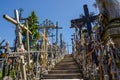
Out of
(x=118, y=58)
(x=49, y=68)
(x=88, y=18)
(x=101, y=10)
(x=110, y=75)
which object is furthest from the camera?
(x=49, y=68)

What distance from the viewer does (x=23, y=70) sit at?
9422mm

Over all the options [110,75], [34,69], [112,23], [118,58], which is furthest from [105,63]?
[34,69]

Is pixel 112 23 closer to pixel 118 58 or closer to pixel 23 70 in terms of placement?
pixel 118 58

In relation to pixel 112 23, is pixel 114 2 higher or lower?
higher

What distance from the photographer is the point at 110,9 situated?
3.71 meters

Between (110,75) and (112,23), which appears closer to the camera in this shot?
(112,23)

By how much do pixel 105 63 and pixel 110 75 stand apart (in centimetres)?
29

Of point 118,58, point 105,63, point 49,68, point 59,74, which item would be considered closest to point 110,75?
point 105,63

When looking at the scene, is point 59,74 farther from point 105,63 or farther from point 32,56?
point 105,63

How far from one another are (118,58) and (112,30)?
0.93 meters

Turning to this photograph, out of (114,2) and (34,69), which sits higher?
(114,2)

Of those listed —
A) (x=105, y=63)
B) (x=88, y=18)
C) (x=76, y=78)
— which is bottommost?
(x=76, y=78)

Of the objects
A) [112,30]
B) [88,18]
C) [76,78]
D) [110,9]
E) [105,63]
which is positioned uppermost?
[88,18]

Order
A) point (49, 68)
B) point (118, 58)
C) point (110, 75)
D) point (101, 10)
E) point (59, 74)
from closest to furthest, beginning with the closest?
point (101, 10) → point (118, 58) → point (110, 75) → point (59, 74) → point (49, 68)
